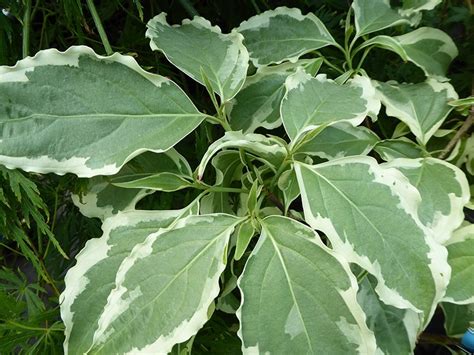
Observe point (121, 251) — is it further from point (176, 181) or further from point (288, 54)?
point (288, 54)

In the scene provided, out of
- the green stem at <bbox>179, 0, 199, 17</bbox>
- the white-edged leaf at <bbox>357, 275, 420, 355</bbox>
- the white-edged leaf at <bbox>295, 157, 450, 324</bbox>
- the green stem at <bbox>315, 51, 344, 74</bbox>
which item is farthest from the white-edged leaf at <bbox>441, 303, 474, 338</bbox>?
the green stem at <bbox>179, 0, 199, 17</bbox>

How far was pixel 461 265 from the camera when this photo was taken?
536 millimetres

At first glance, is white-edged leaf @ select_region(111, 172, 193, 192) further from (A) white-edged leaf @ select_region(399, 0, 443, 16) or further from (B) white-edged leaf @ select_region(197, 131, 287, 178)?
(A) white-edged leaf @ select_region(399, 0, 443, 16)

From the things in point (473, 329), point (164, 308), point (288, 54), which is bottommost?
point (473, 329)

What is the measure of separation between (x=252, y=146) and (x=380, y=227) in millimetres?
134

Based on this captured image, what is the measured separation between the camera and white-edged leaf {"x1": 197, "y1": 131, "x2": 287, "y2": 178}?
45 cm

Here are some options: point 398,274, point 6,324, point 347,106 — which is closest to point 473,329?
point 398,274

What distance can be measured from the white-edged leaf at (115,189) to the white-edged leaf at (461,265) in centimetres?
30

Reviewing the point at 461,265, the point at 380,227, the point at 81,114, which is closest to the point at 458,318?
the point at 461,265

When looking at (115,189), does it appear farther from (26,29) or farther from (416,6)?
(416,6)

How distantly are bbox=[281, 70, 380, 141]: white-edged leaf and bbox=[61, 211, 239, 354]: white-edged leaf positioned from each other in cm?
12

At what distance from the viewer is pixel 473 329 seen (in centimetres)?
54

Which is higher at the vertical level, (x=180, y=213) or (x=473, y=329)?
(x=180, y=213)

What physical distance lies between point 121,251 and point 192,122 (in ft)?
0.47
